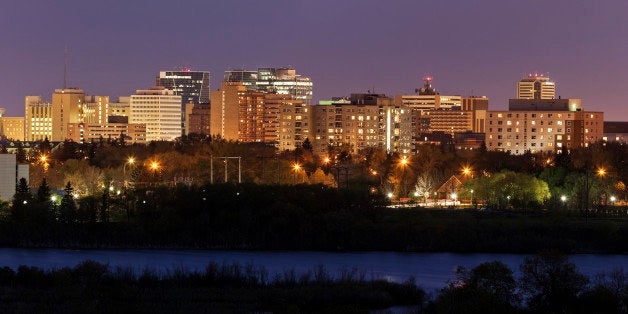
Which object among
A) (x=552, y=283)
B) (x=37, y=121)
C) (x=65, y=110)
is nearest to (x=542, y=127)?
(x=552, y=283)

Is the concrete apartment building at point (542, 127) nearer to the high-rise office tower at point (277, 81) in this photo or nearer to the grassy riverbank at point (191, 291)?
the high-rise office tower at point (277, 81)

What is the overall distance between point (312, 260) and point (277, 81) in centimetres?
9421

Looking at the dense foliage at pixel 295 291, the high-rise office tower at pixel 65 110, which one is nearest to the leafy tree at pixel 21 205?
the dense foliage at pixel 295 291

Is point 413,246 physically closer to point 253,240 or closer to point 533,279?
point 253,240

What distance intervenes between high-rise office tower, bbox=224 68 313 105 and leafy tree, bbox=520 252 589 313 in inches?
3707

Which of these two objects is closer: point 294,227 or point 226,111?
point 294,227

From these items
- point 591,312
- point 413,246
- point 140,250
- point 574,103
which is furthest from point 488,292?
point 574,103

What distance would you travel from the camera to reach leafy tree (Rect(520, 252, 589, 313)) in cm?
1870

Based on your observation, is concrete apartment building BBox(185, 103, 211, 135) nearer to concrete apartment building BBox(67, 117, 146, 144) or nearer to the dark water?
concrete apartment building BBox(67, 117, 146, 144)

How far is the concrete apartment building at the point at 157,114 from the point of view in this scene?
362 feet

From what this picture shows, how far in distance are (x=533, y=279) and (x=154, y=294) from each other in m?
6.28

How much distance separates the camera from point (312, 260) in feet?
88.4

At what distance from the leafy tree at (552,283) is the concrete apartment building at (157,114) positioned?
9178 cm

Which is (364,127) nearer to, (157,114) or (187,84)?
(157,114)
